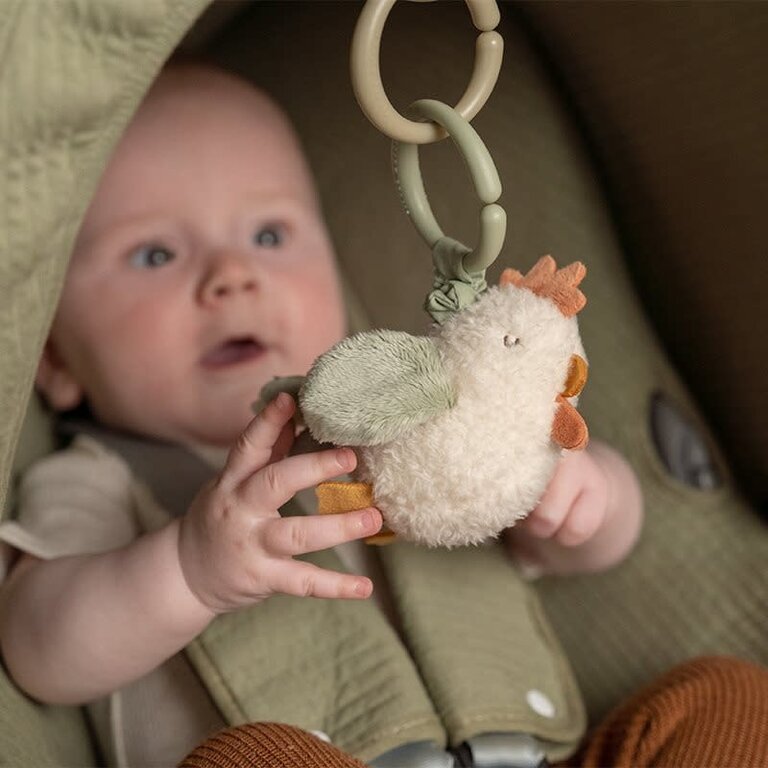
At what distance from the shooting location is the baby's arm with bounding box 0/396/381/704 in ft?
1.93

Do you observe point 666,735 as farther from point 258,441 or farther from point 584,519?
point 258,441

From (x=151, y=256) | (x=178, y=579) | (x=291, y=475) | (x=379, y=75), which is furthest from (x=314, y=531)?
(x=151, y=256)

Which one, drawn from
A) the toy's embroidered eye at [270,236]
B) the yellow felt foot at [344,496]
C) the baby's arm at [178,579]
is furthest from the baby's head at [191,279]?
the yellow felt foot at [344,496]

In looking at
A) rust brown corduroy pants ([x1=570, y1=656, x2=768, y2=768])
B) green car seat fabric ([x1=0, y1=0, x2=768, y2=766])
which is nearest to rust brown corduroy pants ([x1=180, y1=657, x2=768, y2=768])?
rust brown corduroy pants ([x1=570, y1=656, x2=768, y2=768])

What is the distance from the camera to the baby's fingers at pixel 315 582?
1.96 ft

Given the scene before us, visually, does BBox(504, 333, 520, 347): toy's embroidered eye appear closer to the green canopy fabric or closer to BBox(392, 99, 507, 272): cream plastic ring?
BBox(392, 99, 507, 272): cream plastic ring

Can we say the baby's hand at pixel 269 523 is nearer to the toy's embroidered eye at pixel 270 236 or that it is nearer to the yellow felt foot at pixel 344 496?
the yellow felt foot at pixel 344 496

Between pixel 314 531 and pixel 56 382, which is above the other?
pixel 314 531

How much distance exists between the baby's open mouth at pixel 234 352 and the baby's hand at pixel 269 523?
0.70 ft

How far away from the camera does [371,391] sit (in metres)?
0.50

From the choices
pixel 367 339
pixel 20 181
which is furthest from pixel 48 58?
pixel 367 339

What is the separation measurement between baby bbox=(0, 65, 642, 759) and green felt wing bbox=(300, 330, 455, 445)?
0.38ft

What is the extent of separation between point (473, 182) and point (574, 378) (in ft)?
0.39

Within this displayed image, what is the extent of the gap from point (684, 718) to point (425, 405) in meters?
0.39
